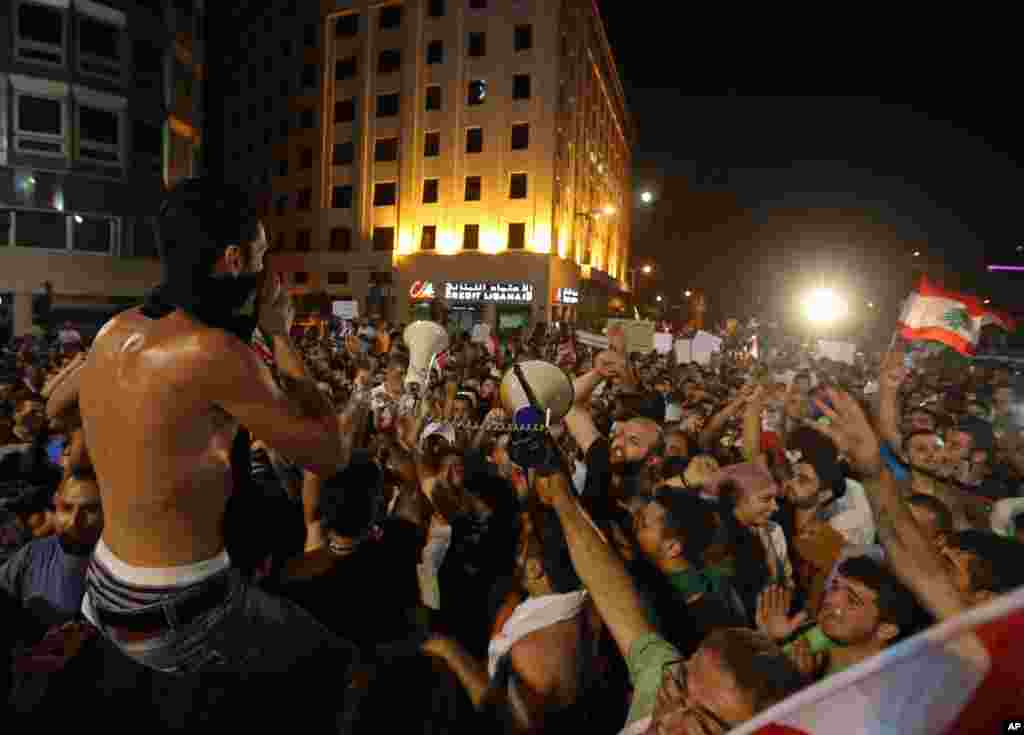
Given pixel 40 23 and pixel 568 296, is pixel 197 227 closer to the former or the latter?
pixel 40 23

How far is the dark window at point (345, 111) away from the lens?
37.7 metres

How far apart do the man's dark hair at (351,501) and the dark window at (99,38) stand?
2916cm

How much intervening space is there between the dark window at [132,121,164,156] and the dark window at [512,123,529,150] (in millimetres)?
16667

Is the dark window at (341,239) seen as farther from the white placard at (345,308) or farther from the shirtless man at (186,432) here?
the shirtless man at (186,432)

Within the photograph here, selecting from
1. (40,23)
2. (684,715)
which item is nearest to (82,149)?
(40,23)

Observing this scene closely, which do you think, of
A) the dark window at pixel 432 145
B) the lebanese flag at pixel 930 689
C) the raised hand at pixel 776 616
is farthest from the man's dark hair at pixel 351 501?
the dark window at pixel 432 145

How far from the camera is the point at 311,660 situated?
226 cm

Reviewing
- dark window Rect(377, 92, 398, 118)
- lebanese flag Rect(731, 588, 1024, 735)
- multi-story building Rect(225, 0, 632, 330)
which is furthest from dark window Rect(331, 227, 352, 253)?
lebanese flag Rect(731, 588, 1024, 735)

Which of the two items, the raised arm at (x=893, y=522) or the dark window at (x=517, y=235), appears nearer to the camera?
the raised arm at (x=893, y=522)

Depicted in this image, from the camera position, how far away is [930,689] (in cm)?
83

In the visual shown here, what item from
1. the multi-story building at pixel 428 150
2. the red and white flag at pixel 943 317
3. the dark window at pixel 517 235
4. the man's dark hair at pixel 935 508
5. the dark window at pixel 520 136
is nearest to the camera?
the man's dark hair at pixel 935 508

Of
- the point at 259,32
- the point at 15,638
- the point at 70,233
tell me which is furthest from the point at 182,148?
the point at 15,638

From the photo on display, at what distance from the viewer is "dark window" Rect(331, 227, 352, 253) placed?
37.8 meters

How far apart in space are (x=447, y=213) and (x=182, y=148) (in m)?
13.2
